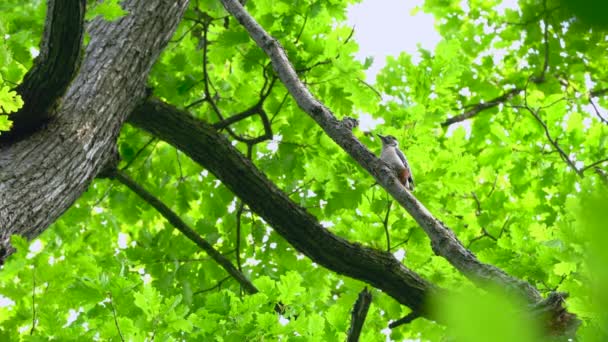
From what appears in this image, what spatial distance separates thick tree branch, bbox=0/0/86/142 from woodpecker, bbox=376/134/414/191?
1.26 metres

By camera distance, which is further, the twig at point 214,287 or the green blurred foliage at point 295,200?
the twig at point 214,287

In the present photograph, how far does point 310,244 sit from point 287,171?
24.7 inches

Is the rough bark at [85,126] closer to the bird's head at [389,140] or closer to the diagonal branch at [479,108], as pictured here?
the bird's head at [389,140]

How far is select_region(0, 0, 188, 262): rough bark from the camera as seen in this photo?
2.08 meters

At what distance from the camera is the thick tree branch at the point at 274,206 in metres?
2.92

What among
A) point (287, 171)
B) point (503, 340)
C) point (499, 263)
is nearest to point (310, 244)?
point (287, 171)

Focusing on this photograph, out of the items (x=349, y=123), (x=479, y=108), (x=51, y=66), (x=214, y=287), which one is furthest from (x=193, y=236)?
(x=479, y=108)

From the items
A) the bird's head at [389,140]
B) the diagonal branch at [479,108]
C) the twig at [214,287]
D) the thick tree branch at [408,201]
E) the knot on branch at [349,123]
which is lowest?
the thick tree branch at [408,201]

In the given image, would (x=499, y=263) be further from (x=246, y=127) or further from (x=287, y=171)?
(x=246, y=127)

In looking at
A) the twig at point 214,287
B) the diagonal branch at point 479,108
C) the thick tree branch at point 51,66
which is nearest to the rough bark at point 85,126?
the thick tree branch at point 51,66

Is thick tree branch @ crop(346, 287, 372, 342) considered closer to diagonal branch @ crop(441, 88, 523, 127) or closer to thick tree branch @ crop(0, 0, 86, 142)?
thick tree branch @ crop(0, 0, 86, 142)

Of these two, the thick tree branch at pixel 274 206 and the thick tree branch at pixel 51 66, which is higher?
the thick tree branch at pixel 274 206

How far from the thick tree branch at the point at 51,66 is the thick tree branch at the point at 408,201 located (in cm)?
71

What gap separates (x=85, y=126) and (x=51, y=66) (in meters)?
0.36
